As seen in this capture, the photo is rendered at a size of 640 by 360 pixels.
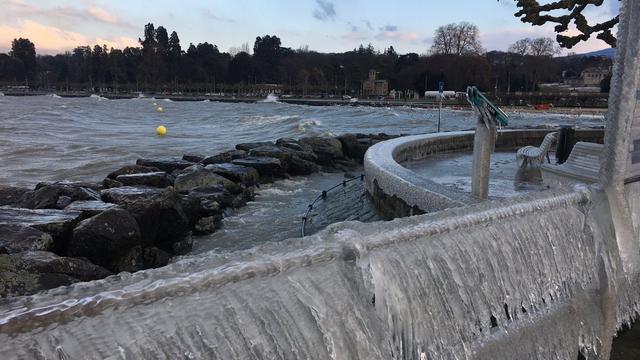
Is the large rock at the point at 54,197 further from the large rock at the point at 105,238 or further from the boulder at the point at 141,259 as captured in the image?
the large rock at the point at 105,238

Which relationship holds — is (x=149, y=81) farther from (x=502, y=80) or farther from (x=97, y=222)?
(x=97, y=222)

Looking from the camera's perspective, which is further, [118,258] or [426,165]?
[426,165]

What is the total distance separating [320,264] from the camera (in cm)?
215

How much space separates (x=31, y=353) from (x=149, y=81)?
150 metres

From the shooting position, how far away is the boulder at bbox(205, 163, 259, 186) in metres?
13.3

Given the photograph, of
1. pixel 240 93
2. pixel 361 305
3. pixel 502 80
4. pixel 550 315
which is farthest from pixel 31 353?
pixel 240 93

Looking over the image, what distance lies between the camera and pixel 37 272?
489 cm

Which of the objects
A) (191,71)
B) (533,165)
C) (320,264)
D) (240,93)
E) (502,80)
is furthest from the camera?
(191,71)

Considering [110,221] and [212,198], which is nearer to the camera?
[110,221]

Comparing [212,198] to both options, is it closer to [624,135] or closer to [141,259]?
[141,259]

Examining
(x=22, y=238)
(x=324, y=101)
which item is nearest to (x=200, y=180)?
(x=22, y=238)

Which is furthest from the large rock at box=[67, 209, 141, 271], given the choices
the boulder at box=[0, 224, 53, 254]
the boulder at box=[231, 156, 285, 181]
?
the boulder at box=[231, 156, 285, 181]

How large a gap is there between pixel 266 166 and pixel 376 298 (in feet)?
41.6

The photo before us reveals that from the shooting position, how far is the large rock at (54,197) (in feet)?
29.4
